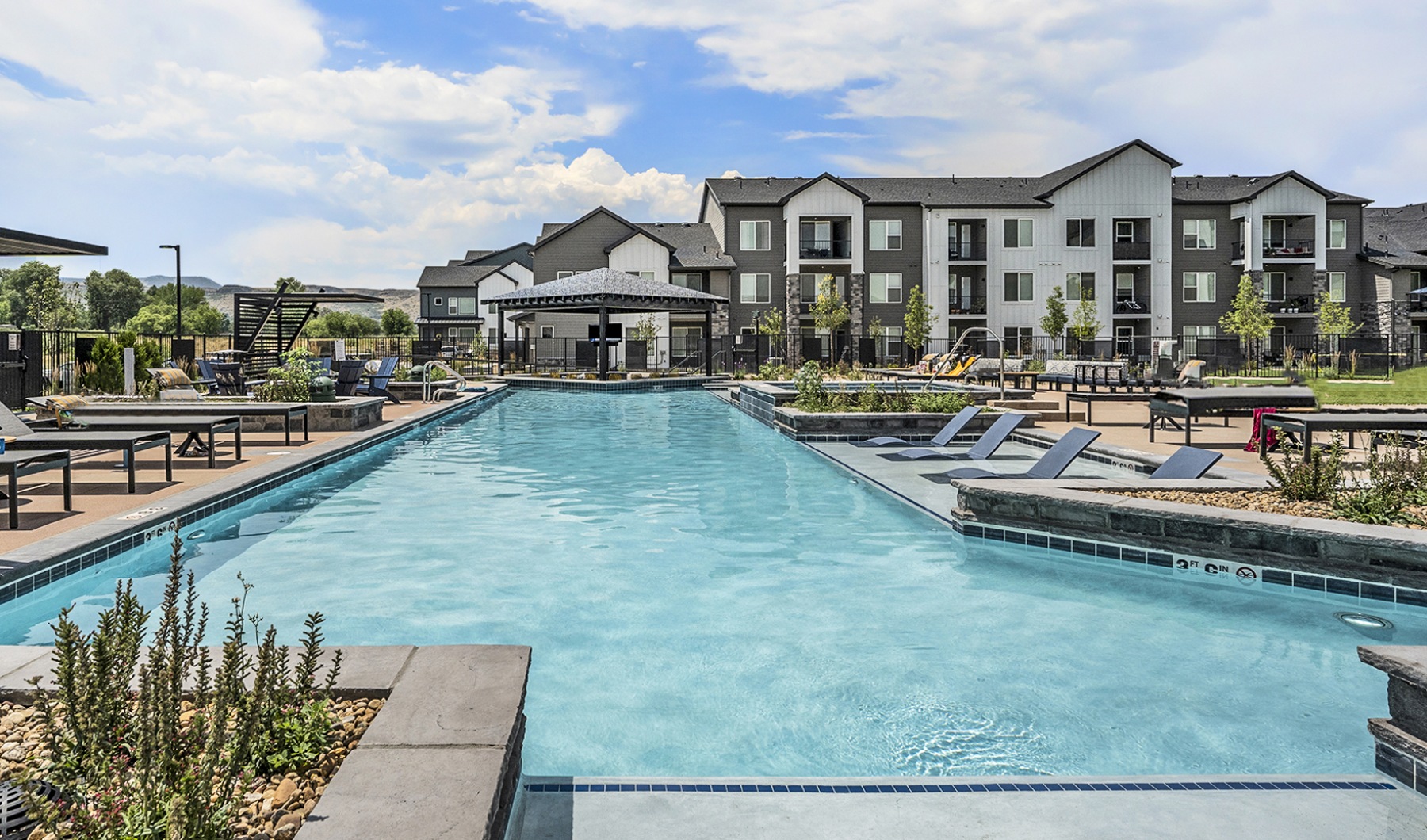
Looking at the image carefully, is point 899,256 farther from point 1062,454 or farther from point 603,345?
point 1062,454

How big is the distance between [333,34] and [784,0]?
8414mm

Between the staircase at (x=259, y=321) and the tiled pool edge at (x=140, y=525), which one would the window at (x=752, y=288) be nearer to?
the staircase at (x=259, y=321)

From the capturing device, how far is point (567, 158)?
188 ft

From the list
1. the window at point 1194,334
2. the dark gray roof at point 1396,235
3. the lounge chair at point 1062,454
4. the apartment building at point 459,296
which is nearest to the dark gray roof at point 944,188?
the window at point 1194,334

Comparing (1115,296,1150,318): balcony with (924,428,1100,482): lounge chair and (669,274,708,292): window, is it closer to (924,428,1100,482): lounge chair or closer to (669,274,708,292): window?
(669,274,708,292): window

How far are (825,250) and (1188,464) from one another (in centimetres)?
4028

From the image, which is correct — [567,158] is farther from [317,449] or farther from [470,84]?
[317,449]

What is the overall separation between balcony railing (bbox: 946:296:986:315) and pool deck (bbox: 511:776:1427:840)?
45.4 meters

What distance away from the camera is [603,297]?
29.6m

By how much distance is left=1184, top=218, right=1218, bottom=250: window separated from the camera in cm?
4762

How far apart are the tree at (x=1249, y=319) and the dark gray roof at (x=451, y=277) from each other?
4891 cm

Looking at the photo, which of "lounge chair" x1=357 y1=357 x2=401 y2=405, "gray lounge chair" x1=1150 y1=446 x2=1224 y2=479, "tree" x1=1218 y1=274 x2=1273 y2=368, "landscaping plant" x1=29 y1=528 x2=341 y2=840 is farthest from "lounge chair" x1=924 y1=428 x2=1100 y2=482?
"tree" x1=1218 y1=274 x2=1273 y2=368

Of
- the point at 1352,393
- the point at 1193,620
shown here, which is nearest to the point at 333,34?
the point at 1193,620

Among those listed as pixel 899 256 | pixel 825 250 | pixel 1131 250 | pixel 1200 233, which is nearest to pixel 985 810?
pixel 825 250
